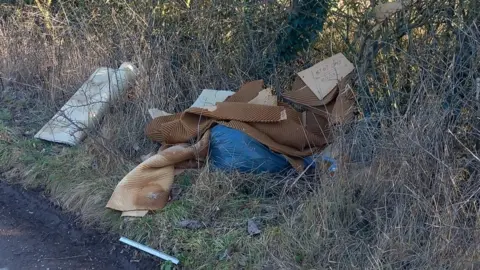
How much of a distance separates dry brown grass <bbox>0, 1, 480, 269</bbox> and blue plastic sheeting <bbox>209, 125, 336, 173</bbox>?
12 cm

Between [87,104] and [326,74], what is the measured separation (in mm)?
2260

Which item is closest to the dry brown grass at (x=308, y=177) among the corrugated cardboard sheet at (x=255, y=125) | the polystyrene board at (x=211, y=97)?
the corrugated cardboard sheet at (x=255, y=125)

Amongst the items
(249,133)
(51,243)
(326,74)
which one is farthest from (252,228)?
(326,74)

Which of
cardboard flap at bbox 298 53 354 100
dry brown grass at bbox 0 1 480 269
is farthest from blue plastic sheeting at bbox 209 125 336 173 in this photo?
cardboard flap at bbox 298 53 354 100

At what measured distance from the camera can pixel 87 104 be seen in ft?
18.9

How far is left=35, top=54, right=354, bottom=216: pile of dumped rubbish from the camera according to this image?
4691 mm

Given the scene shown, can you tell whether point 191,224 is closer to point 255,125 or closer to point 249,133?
point 249,133

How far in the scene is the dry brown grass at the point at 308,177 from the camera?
12.1 ft

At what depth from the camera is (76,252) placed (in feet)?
14.4

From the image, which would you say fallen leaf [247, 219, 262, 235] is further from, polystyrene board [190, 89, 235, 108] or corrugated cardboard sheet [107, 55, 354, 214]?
polystyrene board [190, 89, 235, 108]

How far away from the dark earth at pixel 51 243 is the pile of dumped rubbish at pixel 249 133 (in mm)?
331

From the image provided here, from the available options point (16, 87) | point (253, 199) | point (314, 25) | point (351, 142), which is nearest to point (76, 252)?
point (253, 199)

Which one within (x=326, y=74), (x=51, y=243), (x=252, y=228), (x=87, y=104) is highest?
(x=326, y=74)

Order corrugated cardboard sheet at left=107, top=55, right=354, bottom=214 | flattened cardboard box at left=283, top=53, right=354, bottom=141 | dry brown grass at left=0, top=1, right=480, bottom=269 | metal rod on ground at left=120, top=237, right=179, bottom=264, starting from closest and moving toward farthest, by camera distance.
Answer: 1. dry brown grass at left=0, top=1, right=480, bottom=269
2. metal rod on ground at left=120, top=237, right=179, bottom=264
3. corrugated cardboard sheet at left=107, top=55, right=354, bottom=214
4. flattened cardboard box at left=283, top=53, right=354, bottom=141
